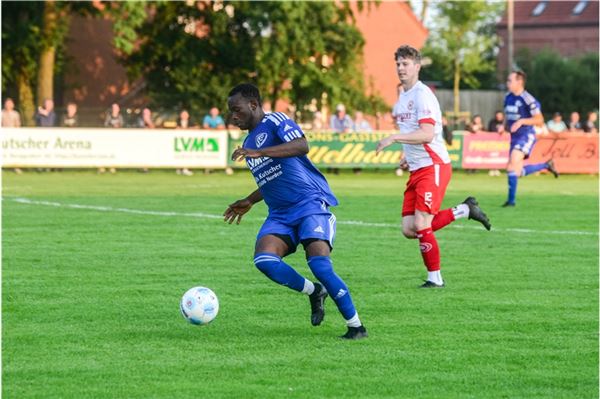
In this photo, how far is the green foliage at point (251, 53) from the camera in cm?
4084

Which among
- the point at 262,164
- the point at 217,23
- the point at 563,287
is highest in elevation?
the point at 217,23

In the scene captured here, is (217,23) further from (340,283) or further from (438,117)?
(340,283)

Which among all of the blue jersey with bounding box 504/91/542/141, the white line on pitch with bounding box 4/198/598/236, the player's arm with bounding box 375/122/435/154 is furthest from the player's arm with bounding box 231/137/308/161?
the blue jersey with bounding box 504/91/542/141

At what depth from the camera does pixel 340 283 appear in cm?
840

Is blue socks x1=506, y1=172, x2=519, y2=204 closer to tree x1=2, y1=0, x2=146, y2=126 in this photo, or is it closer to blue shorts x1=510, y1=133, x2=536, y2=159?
blue shorts x1=510, y1=133, x2=536, y2=159

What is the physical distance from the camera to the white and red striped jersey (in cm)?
1098

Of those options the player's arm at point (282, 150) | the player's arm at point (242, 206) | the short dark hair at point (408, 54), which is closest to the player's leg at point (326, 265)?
the player's arm at point (282, 150)

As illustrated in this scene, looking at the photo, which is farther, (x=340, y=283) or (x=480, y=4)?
(x=480, y=4)

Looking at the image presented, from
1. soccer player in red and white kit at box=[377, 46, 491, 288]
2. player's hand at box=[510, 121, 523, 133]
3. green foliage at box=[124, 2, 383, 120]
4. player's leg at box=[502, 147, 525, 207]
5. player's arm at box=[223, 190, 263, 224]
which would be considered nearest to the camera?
player's arm at box=[223, 190, 263, 224]

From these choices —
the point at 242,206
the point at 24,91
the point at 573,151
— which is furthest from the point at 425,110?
the point at 24,91

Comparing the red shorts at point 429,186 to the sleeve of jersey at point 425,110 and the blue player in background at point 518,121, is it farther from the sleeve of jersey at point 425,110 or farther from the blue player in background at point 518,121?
the blue player in background at point 518,121

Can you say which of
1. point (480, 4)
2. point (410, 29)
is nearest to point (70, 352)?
point (410, 29)

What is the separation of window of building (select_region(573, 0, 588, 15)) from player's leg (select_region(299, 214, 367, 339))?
9352cm

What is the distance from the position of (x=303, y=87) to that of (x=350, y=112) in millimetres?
1900
